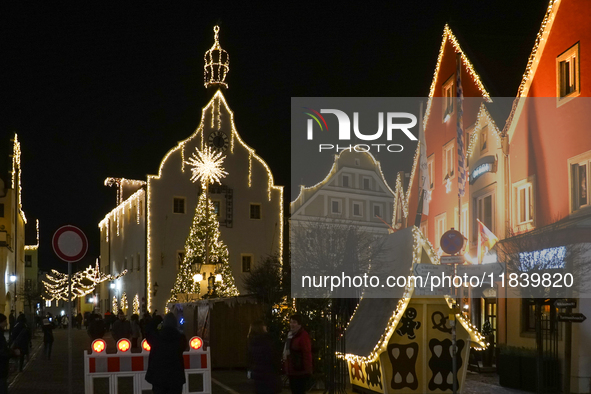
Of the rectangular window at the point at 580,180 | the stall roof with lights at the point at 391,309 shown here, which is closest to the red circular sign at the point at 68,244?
the stall roof with lights at the point at 391,309

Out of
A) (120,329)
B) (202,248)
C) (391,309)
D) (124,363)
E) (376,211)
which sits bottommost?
(120,329)

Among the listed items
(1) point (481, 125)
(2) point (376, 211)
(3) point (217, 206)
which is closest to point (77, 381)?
(1) point (481, 125)

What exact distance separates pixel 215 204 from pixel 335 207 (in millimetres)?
12791

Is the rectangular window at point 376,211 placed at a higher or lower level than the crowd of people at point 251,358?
higher

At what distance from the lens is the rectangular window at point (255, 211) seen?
166ft

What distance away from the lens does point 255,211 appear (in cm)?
5072

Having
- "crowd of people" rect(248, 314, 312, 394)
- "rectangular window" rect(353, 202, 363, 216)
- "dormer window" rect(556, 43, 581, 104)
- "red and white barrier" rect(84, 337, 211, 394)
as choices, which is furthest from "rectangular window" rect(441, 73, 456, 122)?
"crowd of people" rect(248, 314, 312, 394)

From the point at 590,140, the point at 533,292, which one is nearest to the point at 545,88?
the point at 590,140

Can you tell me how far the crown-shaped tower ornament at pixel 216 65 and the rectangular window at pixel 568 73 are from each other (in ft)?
101

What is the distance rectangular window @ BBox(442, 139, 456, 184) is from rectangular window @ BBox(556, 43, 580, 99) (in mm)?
6923

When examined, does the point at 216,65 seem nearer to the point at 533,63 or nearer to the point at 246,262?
the point at 246,262

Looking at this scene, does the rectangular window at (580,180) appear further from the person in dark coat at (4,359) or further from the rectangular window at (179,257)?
the rectangular window at (179,257)

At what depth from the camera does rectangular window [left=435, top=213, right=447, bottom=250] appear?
28.4 metres

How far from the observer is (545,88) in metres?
21.2
